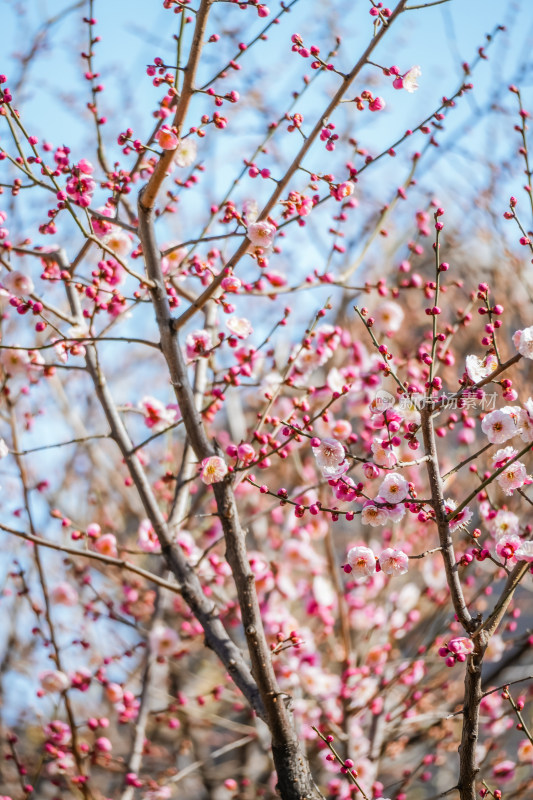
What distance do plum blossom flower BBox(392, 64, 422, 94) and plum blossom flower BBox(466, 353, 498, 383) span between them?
1.01 m

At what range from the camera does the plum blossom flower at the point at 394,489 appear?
1.74 metres

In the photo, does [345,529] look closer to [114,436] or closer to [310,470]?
[310,470]

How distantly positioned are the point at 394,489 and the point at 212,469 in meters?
0.66

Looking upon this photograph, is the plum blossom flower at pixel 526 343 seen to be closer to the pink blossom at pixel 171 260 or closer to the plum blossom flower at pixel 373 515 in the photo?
the plum blossom flower at pixel 373 515

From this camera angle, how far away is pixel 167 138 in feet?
6.94

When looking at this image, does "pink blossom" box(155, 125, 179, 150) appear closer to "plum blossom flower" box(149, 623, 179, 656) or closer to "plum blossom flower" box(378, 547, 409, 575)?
"plum blossom flower" box(378, 547, 409, 575)

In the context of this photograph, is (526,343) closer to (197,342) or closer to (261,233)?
(261,233)

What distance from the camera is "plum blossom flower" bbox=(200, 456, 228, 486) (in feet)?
7.02

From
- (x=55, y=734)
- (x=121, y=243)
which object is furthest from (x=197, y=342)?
(x=55, y=734)

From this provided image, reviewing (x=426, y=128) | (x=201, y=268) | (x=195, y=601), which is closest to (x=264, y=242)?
(x=201, y=268)

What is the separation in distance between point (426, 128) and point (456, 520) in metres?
1.41

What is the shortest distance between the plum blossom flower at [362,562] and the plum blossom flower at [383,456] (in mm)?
307

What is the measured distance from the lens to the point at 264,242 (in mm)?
2168

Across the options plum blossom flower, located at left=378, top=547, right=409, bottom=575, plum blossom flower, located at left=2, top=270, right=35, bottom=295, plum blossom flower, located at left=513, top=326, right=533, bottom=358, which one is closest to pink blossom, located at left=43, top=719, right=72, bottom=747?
plum blossom flower, located at left=2, top=270, right=35, bottom=295
